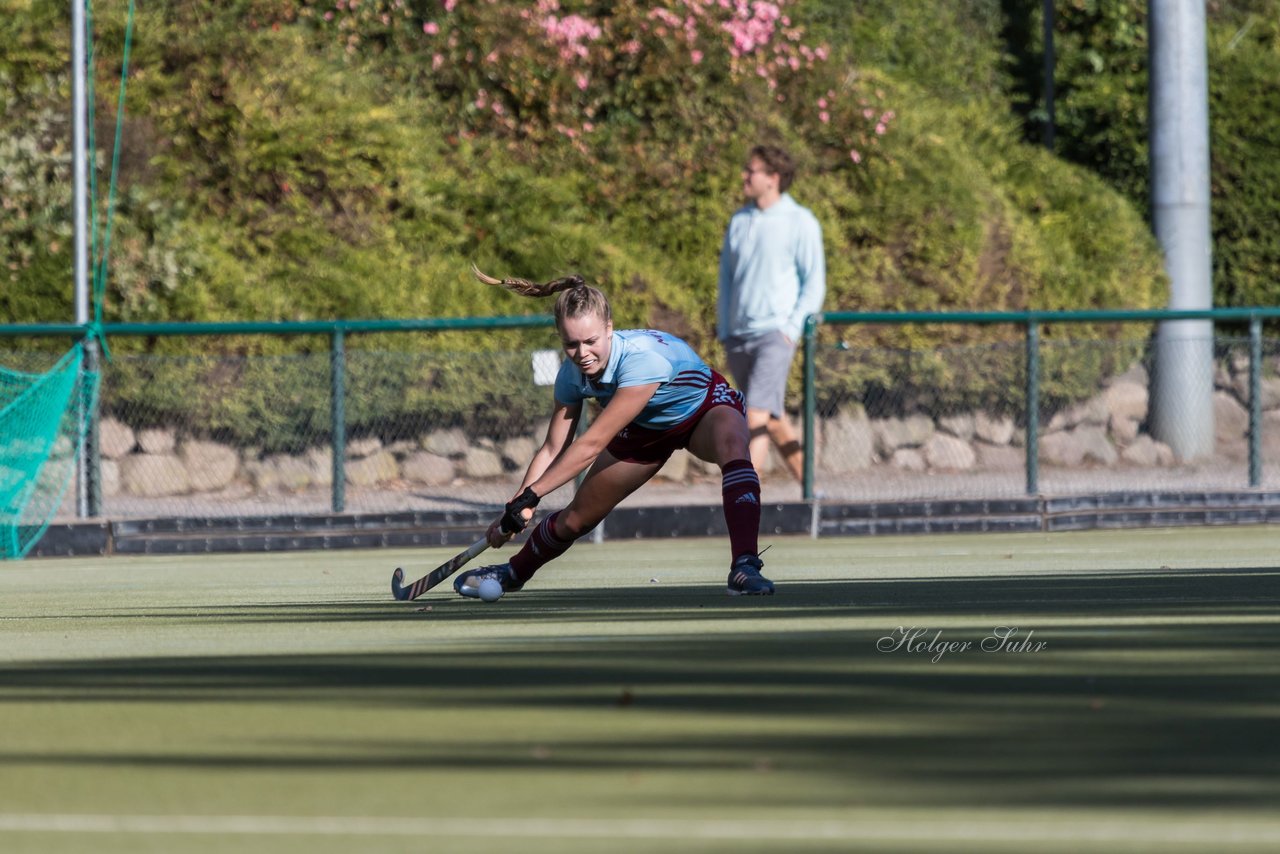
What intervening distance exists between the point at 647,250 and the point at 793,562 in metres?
5.72

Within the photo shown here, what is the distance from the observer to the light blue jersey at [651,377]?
26.3 feet

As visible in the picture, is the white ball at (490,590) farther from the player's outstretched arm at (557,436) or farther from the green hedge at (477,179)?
the green hedge at (477,179)

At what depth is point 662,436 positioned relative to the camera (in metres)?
8.41

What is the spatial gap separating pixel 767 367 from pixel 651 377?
539cm

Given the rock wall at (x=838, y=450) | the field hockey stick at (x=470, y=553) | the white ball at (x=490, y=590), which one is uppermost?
the rock wall at (x=838, y=450)

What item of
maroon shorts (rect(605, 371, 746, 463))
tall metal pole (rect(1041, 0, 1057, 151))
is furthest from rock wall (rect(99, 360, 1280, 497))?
maroon shorts (rect(605, 371, 746, 463))

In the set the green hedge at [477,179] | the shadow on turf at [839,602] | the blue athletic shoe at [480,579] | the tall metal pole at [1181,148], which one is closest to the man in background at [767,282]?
the green hedge at [477,179]

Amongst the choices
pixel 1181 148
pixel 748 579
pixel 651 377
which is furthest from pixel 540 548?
pixel 1181 148

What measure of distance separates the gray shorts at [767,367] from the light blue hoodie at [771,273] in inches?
2.0

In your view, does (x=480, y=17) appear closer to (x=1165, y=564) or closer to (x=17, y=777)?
(x=1165, y=564)

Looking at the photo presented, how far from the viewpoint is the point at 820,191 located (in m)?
17.3

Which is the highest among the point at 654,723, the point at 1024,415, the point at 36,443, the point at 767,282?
the point at 767,282

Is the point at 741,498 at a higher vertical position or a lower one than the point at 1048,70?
lower

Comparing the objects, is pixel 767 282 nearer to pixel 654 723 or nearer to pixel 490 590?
pixel 490 590
